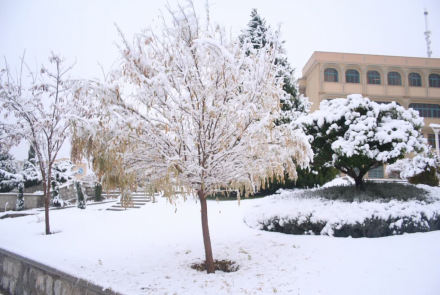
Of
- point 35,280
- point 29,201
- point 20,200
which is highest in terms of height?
point 20,200

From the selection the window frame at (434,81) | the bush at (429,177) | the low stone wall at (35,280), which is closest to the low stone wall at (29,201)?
the low stone wall at (35,280)

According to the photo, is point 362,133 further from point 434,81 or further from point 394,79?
point 434,81

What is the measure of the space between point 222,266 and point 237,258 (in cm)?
42

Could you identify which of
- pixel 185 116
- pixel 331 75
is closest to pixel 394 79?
pixel 331 75

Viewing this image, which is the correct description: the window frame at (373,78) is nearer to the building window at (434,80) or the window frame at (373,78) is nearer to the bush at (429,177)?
the building window at (434,80)

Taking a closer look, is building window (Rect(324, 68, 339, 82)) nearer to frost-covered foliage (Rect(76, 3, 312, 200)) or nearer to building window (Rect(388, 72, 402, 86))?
building window (Rect(388, 72, 402, 86))

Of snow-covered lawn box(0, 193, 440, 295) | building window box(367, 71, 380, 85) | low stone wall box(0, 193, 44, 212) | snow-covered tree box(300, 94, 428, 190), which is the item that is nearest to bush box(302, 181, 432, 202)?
snow-covered tree box(300, 94, 428, 190)

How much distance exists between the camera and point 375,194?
317 inches

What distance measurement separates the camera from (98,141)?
4059mm

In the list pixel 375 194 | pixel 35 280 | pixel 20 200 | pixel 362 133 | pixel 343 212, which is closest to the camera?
pixel 35 280

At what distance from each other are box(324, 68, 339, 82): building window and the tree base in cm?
2792

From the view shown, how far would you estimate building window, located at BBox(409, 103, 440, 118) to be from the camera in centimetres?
3072

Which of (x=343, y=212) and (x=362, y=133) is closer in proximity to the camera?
(x=343, y=212)

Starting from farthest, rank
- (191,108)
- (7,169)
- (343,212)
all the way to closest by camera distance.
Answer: (7,169) < (343,212) < (191,108)
